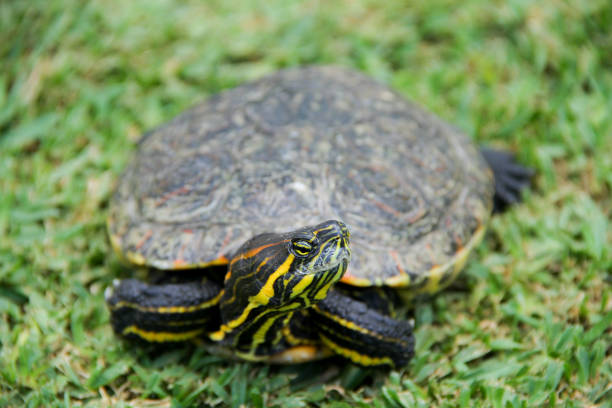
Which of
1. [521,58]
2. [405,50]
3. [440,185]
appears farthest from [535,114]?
[440,185]

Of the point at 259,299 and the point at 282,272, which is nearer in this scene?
the point at 282,272

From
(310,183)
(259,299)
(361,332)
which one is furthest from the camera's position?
(310,183)

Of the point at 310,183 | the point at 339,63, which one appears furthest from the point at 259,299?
the point at 339,63

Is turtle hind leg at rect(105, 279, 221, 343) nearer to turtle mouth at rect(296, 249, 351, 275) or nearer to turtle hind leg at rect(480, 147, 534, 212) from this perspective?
turtle mouth at rect(296, 249, 351, 275)

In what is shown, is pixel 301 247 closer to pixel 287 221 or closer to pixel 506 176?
pixel 287 221

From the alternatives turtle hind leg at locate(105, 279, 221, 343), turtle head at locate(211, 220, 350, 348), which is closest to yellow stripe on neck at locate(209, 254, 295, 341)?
turtle head at locate(211, 220, 350, 348)

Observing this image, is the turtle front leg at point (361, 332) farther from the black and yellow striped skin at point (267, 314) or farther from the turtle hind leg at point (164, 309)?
the turtle hind leg at point (164, 309)

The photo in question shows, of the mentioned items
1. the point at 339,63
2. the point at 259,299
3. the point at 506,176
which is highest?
the point at 259,299
